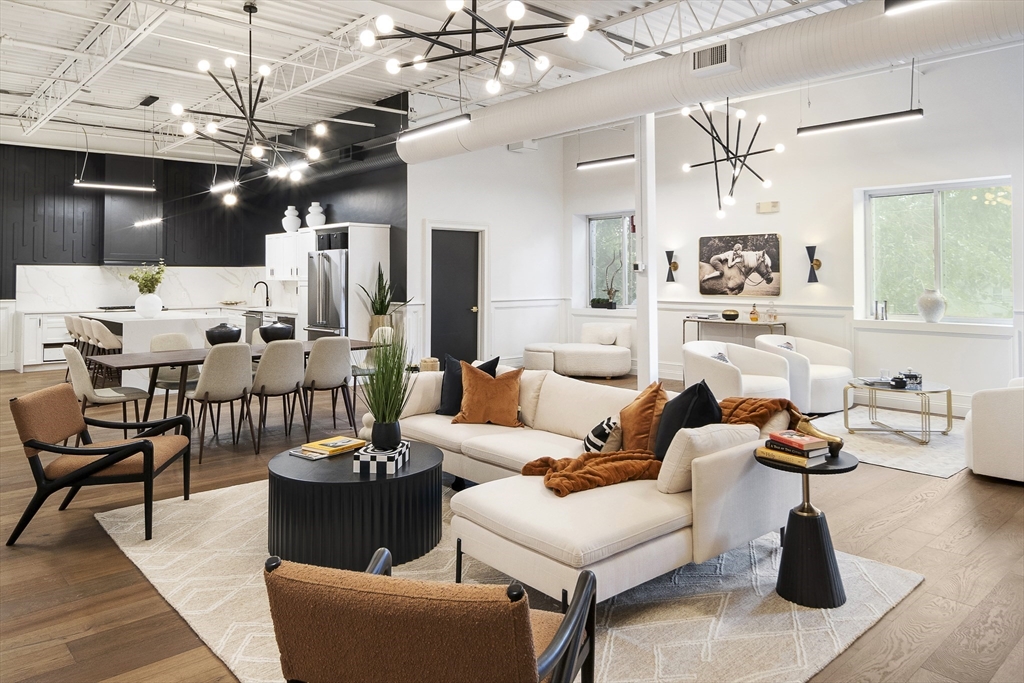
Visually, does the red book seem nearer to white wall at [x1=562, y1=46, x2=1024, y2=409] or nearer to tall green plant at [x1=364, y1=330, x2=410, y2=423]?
tall green plant at [x1=364, y1=330, x2=410, y2=423]

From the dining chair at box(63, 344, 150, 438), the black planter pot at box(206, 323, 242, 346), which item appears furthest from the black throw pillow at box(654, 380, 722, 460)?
the black planter pot at box(206, 323, 242, 346)

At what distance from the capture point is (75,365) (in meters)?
5.34

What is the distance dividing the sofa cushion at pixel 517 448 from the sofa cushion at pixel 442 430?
10 cm

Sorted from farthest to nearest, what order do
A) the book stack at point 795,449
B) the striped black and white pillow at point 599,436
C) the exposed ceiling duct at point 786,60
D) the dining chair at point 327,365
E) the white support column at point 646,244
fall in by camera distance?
1. the white support column at point 646,244
2. the dining chair at point 327,365
3. the exposed ceiling duct at point 786,60
4. the striped black and white pillow at point 599,436
5. the book stack at point 795,449

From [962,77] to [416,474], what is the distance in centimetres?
721

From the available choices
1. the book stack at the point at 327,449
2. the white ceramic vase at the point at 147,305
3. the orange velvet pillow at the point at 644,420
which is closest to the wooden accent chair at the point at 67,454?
the book stack at the point at 327,449

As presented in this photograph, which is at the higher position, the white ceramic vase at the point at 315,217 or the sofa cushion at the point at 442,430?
the white ceramic vase at the point at 315,217

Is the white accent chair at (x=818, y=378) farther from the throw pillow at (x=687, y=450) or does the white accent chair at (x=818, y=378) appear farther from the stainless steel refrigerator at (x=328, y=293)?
the stainless steel refrigerator at (x=328, y=293)

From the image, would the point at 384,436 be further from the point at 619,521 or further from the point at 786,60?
the point at 786,60

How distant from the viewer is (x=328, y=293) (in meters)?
9.48

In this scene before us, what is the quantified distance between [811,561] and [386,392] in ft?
6.97

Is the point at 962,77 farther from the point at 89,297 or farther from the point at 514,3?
the point at 89,297

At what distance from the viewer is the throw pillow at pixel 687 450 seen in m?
3.09

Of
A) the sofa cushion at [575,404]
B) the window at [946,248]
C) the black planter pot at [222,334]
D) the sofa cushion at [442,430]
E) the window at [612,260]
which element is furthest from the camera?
the window at [612,260]
